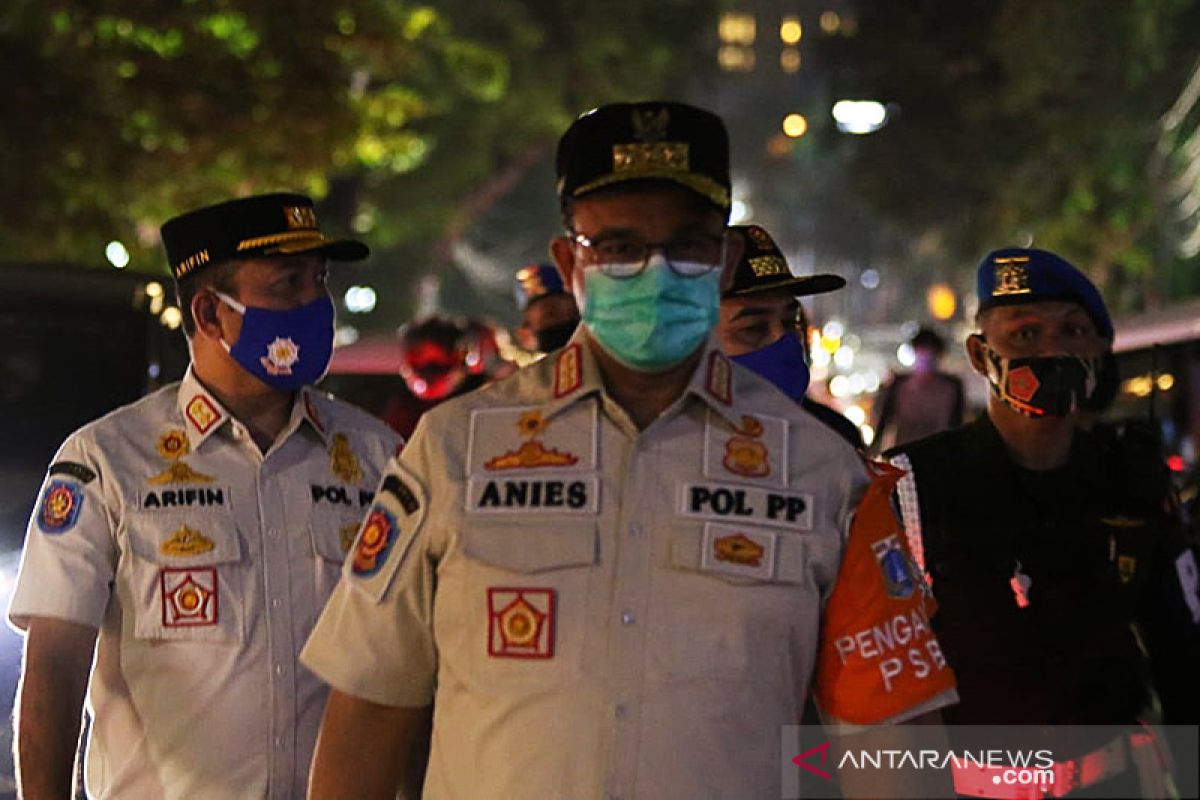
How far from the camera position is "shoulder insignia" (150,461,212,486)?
4.39 meters

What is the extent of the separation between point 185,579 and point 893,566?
1.73 meters

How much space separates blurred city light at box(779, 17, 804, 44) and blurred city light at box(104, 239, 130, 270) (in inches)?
6302

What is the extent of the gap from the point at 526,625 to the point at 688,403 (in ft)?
1.41

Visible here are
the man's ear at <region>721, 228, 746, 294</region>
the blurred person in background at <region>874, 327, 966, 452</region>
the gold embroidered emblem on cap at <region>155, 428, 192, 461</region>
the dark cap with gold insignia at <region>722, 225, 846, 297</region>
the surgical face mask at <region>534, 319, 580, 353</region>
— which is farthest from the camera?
the blurred person in background at <region>874, 327, 966, 452</region>

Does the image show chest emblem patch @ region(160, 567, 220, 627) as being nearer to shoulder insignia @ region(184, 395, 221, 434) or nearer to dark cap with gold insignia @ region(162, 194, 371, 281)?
shoulder insignia @ region(184, 395, 221, 434)

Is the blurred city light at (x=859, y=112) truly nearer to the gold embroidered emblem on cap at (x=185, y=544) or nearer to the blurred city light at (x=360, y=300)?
the gold embroidered emblem on cap at (x=185, y=544)

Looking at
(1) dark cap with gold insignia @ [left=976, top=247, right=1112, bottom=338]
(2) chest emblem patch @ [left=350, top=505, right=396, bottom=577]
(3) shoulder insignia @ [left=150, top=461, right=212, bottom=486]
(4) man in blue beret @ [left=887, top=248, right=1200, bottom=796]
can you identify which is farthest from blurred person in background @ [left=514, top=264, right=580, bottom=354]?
(2) chest emblem patch @ [left=350, top=505, right=396, bottom=577]

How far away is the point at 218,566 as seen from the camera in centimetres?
432

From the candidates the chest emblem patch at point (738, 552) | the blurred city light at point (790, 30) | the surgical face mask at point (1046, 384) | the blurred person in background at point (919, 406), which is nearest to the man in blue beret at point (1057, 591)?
the surgical face mask at point (1046, 384)

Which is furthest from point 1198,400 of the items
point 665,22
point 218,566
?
point 665,22

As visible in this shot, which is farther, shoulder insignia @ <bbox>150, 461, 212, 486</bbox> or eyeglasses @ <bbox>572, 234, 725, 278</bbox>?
shoulder insignia @ <bbox>150, 461, 212, 486</bbox>

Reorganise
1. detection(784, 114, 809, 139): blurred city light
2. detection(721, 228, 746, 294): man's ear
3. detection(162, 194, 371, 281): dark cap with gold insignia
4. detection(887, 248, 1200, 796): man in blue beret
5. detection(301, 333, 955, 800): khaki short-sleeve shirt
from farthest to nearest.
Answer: detection(784, 114, 809, 139): blurred city light < detection(887, 248, 1200, 796): man in blue beret < detection(162, 194, 371, 281): dark cap with gold insignia < detection(721, 228, 746, 294): man's ear < detection(301, 333, 955, 800): khaki short-sleeve shirt

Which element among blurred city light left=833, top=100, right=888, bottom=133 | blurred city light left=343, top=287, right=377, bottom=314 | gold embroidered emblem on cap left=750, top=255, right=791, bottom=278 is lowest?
gold embroidered emblem on cap left=750, top=255, right=791, bottom=278

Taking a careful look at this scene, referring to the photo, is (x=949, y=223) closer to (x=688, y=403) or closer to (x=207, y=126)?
(x=207, y=126)
